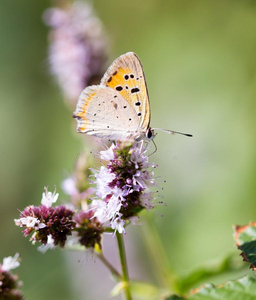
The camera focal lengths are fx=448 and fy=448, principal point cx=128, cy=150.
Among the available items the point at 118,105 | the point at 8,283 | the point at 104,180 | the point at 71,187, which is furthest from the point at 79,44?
the point at 8,283

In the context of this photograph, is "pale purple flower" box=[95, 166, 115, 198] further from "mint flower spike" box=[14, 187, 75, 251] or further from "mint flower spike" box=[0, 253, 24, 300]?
"mint flower spike" box=[0, 253, 24, 300]

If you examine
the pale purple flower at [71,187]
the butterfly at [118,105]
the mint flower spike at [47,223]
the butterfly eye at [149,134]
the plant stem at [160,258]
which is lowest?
the plant stem at [160,258]

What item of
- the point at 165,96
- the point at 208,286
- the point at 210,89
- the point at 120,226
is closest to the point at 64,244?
the point at 120,226

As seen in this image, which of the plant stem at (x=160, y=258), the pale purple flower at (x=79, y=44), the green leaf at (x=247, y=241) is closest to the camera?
the green leaf at (x=247, y=241)

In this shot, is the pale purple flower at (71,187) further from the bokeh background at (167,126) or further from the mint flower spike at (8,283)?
the bokeh background at (167,126)

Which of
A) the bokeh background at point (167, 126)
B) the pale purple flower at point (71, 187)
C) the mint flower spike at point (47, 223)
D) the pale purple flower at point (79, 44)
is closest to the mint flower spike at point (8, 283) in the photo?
the mint flower spike at point (47, 223)

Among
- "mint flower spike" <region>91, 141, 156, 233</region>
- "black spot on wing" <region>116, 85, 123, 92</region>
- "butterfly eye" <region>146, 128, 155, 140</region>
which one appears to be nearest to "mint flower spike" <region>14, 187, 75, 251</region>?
"mint flower spike" <region>91, 141, 156, 233</region>

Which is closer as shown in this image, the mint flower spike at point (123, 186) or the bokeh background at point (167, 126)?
the mint flower spike at point (123, 186)

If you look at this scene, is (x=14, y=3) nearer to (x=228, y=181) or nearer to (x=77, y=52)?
(x=77, y=52)
